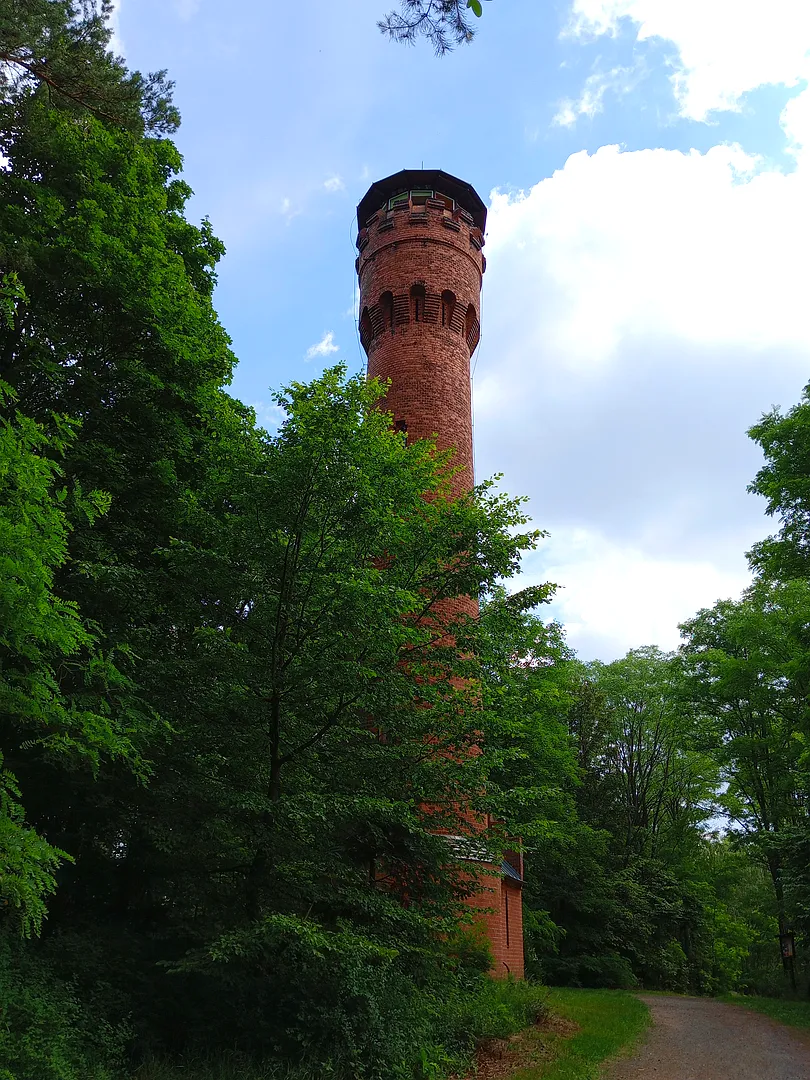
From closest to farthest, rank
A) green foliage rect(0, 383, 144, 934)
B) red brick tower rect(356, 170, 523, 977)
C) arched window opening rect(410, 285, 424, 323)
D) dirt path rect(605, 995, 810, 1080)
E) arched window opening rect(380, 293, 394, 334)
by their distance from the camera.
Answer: green foliage rect(0, 383, 144, 934) → dirt path rect(605, 995, 810, 1080) → red brick tower rect(356, 170, 523, 977) → arched window opening rect(410, 285, 424, 323) → arched window opening rect(380, 293, 394, 334)

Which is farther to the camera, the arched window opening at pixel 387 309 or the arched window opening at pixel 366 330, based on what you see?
the arched window opening at pixel 366 330

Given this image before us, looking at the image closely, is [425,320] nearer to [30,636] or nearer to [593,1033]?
[30,636]

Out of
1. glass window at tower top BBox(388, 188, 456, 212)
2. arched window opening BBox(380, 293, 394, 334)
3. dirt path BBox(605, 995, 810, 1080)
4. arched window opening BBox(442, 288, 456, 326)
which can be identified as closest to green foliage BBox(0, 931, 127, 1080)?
dirt path BBox(605, 995, 810, 1080)

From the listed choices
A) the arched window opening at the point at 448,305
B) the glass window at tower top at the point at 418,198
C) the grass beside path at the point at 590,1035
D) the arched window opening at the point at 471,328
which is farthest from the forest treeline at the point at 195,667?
the glass window at tower top at the point at 418,198

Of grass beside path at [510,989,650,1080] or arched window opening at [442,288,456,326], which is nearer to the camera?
grass beside path at [510,989,650,1080]

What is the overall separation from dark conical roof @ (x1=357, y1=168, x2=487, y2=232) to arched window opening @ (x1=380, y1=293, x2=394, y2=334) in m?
3.40

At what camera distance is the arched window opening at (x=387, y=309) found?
19438mm

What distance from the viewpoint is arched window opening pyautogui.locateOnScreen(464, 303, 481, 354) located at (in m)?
20.2

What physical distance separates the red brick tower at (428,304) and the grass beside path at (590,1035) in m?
1.79

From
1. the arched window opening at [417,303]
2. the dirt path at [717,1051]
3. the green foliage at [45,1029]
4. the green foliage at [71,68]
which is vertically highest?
the arched window opening at [417,303]

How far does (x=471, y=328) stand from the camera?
805 inches

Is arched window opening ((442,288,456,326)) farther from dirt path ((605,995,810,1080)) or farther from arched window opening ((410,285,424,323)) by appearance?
dirt path ((605,995,810,1080))

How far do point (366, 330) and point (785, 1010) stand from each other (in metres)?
18.5

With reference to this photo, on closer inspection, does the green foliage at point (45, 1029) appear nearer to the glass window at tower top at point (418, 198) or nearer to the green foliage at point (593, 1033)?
the green foliage at point (593, 1033)
